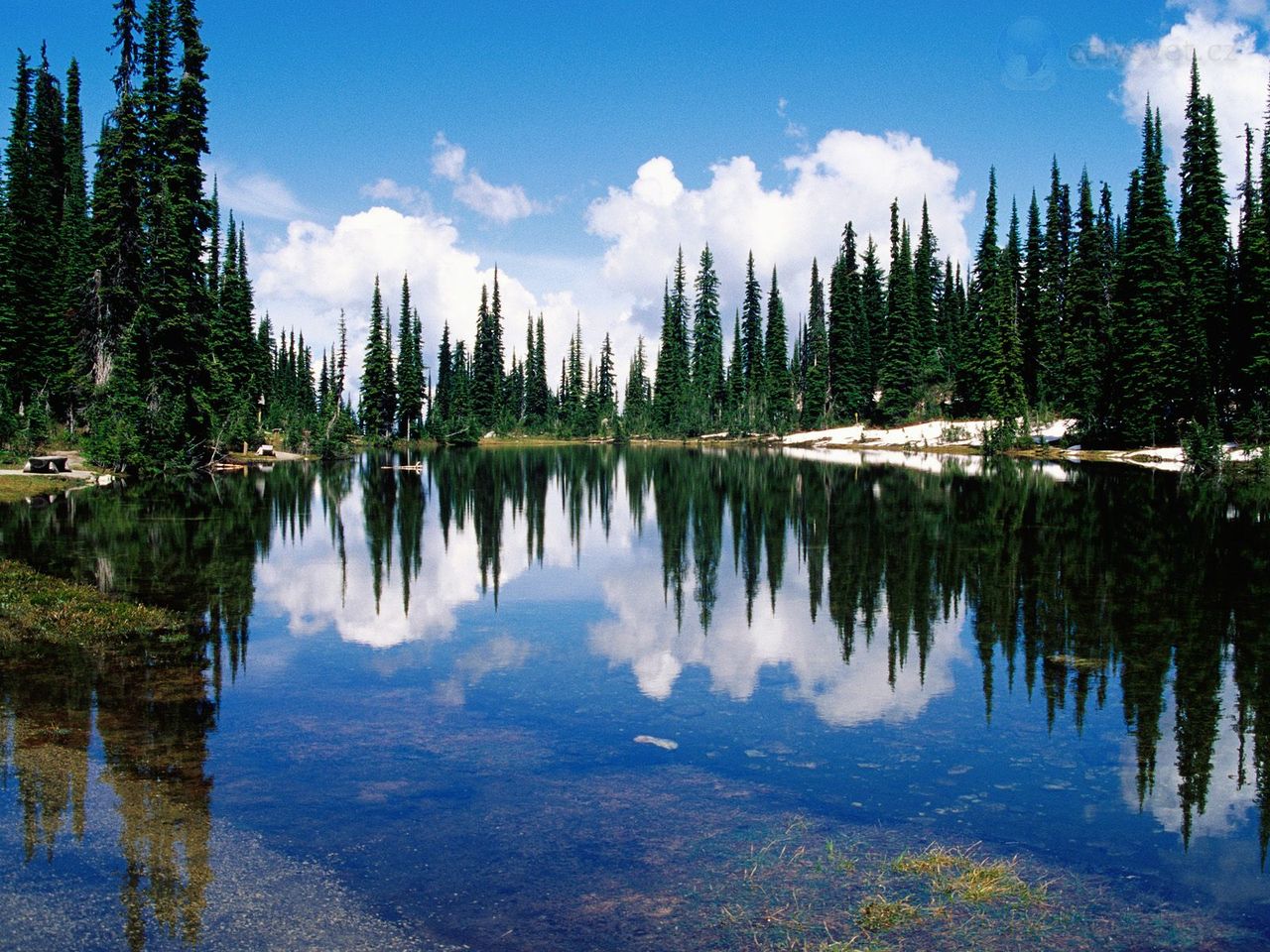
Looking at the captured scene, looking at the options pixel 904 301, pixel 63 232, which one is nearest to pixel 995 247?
pixel 904 301

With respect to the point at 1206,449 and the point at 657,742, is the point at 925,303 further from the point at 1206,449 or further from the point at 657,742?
the point at 657,742

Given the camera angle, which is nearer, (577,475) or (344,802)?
(344,802)

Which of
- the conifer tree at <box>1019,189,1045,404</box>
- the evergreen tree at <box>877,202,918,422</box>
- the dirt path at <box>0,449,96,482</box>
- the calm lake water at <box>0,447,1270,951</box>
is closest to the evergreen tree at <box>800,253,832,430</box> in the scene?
the evergreen tree at <box>877,202,918,422</box>

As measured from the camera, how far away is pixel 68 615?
49.5 feet

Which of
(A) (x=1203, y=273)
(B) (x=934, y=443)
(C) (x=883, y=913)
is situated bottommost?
(C) (x=883, y=913)

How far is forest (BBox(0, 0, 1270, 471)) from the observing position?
4672 cm

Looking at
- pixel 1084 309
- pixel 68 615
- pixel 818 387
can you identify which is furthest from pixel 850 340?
pixel 68 615

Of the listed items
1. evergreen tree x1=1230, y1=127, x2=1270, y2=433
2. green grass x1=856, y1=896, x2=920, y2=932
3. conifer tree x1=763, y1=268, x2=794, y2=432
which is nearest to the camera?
green grass x1=856, y1=896, x2=920, y2=932

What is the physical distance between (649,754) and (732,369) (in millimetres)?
120558

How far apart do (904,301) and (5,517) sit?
269 ft

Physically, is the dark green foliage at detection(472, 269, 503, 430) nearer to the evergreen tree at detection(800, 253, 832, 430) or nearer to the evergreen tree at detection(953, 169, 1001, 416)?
the evergreen tree at detection(800, 253, 832, 430)

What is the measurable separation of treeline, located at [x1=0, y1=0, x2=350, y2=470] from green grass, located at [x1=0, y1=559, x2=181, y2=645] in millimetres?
30001

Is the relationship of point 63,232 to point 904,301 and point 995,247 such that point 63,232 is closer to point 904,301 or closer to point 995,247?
point 904,301

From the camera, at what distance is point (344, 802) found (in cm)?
894
